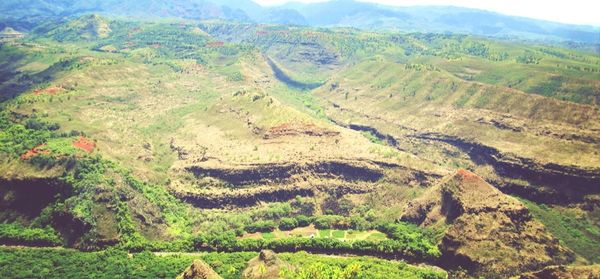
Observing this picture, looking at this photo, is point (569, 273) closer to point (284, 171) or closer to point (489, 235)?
point (489, 235)

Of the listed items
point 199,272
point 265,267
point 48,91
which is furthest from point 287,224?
point 48,91

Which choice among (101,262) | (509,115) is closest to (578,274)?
(101,262)

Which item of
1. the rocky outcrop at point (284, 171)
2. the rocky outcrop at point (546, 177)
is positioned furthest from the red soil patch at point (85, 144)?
the rocky outcrop at point (546, 177)

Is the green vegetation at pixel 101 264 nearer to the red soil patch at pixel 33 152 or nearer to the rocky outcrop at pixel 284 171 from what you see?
the red soil patch at pixel 33 152

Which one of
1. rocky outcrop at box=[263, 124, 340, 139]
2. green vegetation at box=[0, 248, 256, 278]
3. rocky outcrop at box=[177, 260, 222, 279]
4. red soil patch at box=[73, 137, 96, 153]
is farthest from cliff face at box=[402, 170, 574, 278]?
red soil patch at box=[73, 137, 96, 153]

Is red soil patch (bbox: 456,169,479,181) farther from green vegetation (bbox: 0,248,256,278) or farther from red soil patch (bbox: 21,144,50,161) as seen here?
red soil patch (bbox: 21,144,50,161)
